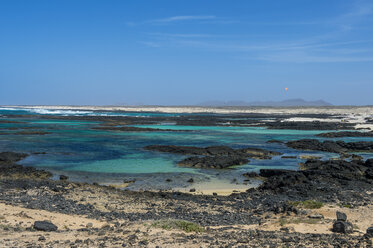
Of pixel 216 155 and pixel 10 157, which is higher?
pixel 10 157

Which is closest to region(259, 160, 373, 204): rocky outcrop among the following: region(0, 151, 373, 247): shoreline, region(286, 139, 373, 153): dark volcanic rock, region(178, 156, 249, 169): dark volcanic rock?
region(0, 151, 373, 247): shoreline

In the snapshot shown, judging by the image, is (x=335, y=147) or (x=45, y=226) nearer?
(x=45, y=226)

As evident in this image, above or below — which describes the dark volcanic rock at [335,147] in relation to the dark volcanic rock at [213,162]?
above

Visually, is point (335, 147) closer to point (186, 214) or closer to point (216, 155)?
point (216, 155)

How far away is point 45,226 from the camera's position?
9.22 meters

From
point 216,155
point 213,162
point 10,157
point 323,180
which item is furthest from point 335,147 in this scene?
point 10,157

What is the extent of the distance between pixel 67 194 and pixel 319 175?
11921mm

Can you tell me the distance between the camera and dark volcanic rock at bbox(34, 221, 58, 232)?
→ 913 centimetres

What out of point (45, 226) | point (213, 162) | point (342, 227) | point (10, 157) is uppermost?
point (342, 227)

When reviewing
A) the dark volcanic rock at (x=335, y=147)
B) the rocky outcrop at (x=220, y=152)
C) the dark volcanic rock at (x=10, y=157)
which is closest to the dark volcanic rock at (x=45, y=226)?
the dark volcanic rock at (x=10, y=157)

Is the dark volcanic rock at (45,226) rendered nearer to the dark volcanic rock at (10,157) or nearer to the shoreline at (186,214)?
the shoreline at (186,214)

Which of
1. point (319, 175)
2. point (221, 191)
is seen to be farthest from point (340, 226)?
point (319, 175)

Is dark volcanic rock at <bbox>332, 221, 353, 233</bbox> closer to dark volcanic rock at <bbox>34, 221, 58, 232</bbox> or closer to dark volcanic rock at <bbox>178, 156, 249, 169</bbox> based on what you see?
dark volcanic rock at <bbox>34, 221, 58, 232</bbox>

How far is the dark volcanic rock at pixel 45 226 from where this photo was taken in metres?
9.13
